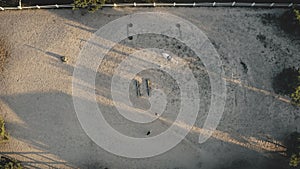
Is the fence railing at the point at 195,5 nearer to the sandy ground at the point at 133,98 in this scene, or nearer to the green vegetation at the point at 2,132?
the sandy ground at the point at 133,98

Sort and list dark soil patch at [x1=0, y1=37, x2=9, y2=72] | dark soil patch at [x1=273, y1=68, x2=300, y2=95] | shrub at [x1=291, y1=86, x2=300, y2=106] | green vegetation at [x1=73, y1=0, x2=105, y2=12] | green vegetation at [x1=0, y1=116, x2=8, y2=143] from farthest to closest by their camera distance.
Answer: dark soil patch at [x1=0, y1=37, x2=9, y2=72] < green vegetation at [x1=73, y1=0, x2=105, y2=12] < green vegetation at [x1=0, y1=116, x2=8, y2=143] < dark soil patch at [x1=273, y1=68, x2=300, y2=95] < shrub at [x1=291, y1=86, x2=300, y2=106]

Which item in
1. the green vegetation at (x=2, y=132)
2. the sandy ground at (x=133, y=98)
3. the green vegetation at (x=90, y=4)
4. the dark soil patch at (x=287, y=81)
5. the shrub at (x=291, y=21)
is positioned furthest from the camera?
the green vegetation at (x=90, y=4)

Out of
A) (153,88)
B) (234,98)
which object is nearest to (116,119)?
(153,88)

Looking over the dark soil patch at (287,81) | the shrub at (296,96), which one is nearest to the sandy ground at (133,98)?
the dark soil patch at (287,81)

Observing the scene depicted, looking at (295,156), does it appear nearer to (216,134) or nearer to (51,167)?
(216,134)

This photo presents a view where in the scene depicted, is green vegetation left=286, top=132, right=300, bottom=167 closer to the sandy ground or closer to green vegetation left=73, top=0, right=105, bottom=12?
the sandy ground

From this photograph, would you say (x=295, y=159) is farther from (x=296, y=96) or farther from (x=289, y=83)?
(x=289, y=83)

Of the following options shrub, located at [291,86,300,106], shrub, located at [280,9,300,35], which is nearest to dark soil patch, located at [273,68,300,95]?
shrub, located at [291,86,300,106]
